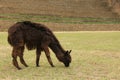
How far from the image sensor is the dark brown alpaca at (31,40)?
10945mm

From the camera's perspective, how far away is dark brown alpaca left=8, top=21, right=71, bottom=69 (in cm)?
1095

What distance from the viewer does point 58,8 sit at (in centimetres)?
5256

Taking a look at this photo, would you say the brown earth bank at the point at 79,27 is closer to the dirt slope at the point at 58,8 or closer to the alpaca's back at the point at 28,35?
the dirt slope at the point at 58,8

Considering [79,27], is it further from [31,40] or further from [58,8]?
[31,40]

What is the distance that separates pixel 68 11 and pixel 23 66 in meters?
40.9

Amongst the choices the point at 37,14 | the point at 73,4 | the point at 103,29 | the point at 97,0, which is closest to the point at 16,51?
the point at 103,29

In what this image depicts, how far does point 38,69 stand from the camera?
36.3 ft

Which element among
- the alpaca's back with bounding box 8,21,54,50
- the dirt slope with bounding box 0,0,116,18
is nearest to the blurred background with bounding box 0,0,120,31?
the dirt slope with bounding box 0,0,116,18

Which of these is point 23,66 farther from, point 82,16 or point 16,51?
point 82,16

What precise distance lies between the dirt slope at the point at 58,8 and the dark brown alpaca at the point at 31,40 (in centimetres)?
3757

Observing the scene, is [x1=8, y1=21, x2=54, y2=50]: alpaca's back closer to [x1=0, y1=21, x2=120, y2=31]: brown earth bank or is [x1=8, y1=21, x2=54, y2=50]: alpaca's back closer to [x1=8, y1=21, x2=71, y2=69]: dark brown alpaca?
[x1=8, y1=21, x2=71, y2=69]: dark brown alpaca

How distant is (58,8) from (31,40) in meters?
41.6

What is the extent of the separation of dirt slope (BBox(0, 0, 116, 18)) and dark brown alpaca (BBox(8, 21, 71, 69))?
1479 inches

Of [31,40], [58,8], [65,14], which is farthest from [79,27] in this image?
[31,40]
